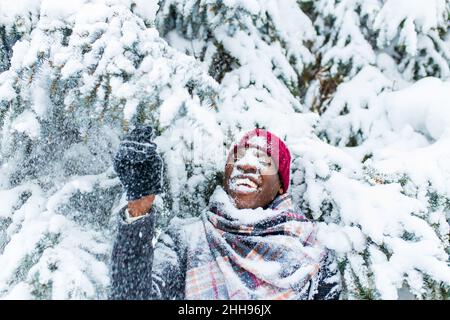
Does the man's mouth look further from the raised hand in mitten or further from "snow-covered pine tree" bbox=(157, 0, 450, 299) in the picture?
the raised hand in mitten

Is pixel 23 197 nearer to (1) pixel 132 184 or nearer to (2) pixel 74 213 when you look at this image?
(2) pixel 74 213

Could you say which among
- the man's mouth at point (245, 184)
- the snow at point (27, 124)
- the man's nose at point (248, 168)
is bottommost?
the man's mouth at point (245, 184)

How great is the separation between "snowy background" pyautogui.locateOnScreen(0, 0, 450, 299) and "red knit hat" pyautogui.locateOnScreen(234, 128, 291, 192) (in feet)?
0.42

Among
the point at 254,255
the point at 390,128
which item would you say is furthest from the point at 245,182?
the point at 390,128

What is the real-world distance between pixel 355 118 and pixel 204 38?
1215mm

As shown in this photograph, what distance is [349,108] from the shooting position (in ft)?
12.2

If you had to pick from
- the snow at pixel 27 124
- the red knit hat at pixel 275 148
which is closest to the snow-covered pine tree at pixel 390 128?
the red knit hat at pixel 275 148

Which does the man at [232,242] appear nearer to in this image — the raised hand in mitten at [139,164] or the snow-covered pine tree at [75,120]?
the raised hand in mitten at [139,164]

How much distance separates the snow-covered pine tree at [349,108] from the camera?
2.45 meters

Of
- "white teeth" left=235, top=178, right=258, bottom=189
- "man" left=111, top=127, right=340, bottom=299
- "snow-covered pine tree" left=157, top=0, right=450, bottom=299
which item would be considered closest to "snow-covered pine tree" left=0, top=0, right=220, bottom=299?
"man" left=111, top=127, right=340, bottom=299

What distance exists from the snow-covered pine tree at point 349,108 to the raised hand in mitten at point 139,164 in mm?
839

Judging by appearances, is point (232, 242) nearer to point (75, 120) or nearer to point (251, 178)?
point (251, 178)

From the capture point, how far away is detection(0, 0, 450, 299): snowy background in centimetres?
220
